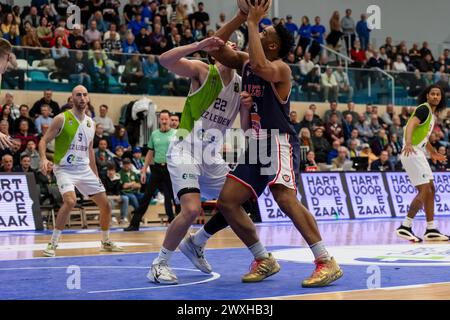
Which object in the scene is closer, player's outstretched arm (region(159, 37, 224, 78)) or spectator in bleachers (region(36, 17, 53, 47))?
player's outstretched arm (region(159, 37, 224, 78))

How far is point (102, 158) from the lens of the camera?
18297 millimetres

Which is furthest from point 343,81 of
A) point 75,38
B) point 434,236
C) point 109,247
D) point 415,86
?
point 109,247

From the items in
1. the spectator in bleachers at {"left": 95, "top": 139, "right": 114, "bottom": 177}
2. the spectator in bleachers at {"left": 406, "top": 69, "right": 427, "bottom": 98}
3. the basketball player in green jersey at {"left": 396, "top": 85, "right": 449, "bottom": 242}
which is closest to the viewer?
the basketball player in green jersey at {"left": 396, "top": 85, "right": 449, "bottom": 242}

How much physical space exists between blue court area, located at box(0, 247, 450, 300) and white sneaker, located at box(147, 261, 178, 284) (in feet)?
0.23

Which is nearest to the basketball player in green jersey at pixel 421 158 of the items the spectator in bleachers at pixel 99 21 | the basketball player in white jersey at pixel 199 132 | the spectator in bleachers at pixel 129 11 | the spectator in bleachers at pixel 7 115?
the basketball player in white jersey at pixel 199 132

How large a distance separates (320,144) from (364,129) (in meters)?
2.75

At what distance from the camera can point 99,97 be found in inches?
805

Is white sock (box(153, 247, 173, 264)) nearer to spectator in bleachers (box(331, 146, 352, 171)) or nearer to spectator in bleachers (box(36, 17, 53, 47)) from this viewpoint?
spectator in bleachers (box(331, 146, 352, 171))

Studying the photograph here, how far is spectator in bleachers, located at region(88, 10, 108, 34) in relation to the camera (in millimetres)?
22078

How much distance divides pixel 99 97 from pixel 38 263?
11620 millimetres

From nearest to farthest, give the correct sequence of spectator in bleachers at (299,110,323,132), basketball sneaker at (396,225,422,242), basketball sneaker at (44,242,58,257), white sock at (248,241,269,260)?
1. white sock at (248,241,269,260)
2. basketball sneaker at (44,242,58,257)
3. basketball sneaker at (396,225,422,242)
4. spectator in bleachers at (299,110,323,132)

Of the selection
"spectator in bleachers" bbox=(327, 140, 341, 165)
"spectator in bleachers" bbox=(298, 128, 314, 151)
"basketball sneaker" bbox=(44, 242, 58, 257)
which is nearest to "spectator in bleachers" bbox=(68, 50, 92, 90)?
→ "spectator in bleachers" bbox=(298, 128, 314, 151)

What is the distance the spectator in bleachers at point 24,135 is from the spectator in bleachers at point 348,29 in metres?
14.1

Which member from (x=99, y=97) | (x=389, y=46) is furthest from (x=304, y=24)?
(x=99, y=97)
